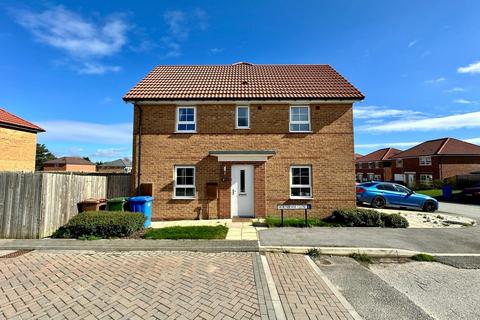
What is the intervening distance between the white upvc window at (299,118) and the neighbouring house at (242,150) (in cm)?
5

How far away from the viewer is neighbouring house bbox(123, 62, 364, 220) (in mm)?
11148

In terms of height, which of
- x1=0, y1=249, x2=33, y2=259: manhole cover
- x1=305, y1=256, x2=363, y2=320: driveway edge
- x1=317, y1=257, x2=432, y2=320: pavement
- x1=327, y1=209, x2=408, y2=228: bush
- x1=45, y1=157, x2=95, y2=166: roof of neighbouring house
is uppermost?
x1=45, y1=157, x2=95, y2=166: roof of neighbouring house

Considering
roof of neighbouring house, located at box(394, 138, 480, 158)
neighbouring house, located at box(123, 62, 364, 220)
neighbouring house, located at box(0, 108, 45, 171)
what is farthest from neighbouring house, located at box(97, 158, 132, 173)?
roof of neighbouring house, located at box(394, 138, 480, 158)

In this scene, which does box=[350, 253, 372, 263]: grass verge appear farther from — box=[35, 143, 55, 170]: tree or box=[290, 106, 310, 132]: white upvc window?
box=[35, 143, 55, 170]: tree

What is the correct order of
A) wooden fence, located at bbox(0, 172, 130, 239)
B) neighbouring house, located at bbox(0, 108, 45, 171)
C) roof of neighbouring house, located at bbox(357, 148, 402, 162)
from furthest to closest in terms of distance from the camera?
1. roof of neighbouring house, located at bbox(357, 148, 402, 162)
2. neighbouring house, located at bbox(0, 108, 45, 171)
3. wooden fence, located at bbox(0, 172, 130, 239)

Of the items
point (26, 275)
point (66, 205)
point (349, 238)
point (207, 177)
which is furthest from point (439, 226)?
point (66, 205)

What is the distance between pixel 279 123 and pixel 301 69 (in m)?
5.82

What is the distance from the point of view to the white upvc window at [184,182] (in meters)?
11.3

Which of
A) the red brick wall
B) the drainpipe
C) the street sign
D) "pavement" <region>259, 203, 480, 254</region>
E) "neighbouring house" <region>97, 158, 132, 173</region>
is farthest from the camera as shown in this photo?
"neighbouring house" <region>97, 158, 132, 173</region>

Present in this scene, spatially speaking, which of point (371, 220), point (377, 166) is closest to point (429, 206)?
point (371, 220)

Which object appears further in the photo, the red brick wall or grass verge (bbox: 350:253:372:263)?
the red brick wall

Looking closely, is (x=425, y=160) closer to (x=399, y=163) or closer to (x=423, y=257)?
(x=399, y=163)

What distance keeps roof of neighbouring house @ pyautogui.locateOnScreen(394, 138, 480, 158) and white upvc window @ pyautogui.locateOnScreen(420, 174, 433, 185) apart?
10.6ft

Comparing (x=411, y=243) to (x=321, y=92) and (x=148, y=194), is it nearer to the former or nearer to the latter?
(x=321, y=92)
